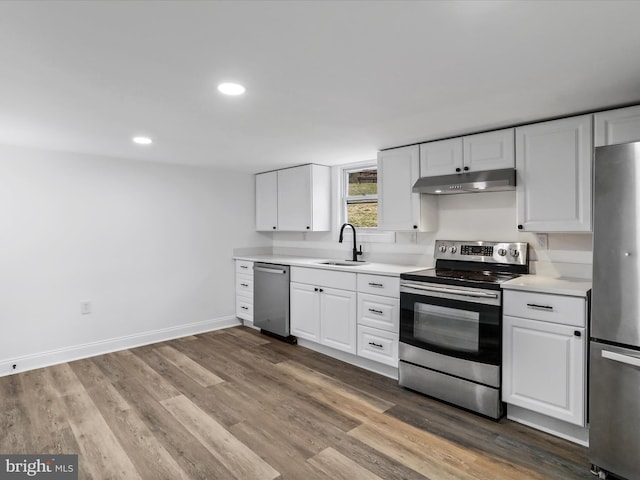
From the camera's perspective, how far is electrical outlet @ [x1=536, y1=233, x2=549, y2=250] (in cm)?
286

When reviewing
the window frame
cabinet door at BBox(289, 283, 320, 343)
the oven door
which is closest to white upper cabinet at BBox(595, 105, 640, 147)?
the oven door

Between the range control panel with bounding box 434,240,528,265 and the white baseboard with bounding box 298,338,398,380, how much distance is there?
43.8 inches

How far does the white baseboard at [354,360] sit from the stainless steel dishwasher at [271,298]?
0.33 meters

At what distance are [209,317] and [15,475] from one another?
282cm

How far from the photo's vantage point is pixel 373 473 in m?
1.98

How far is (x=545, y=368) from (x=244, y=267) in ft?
11.6

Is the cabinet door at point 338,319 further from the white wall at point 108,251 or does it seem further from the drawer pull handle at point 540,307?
the white wall at point 108,251

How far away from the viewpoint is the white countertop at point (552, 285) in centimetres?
223

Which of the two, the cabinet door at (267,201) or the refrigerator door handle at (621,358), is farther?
the cabinet door at (267,201)

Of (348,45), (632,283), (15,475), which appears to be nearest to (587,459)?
(632,283)

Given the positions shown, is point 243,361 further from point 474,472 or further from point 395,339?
point 474,472

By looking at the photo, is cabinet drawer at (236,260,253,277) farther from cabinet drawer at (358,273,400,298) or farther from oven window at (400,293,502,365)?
oven window at (400,293,502,365)

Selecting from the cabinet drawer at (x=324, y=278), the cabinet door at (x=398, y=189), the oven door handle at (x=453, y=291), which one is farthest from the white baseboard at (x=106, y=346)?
the oven door handle at (x=453, y=291)

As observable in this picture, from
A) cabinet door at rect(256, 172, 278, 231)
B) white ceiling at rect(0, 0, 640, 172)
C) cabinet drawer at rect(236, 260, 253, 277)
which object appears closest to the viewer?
white ceiling at rect(0, 0, 640, 172)
